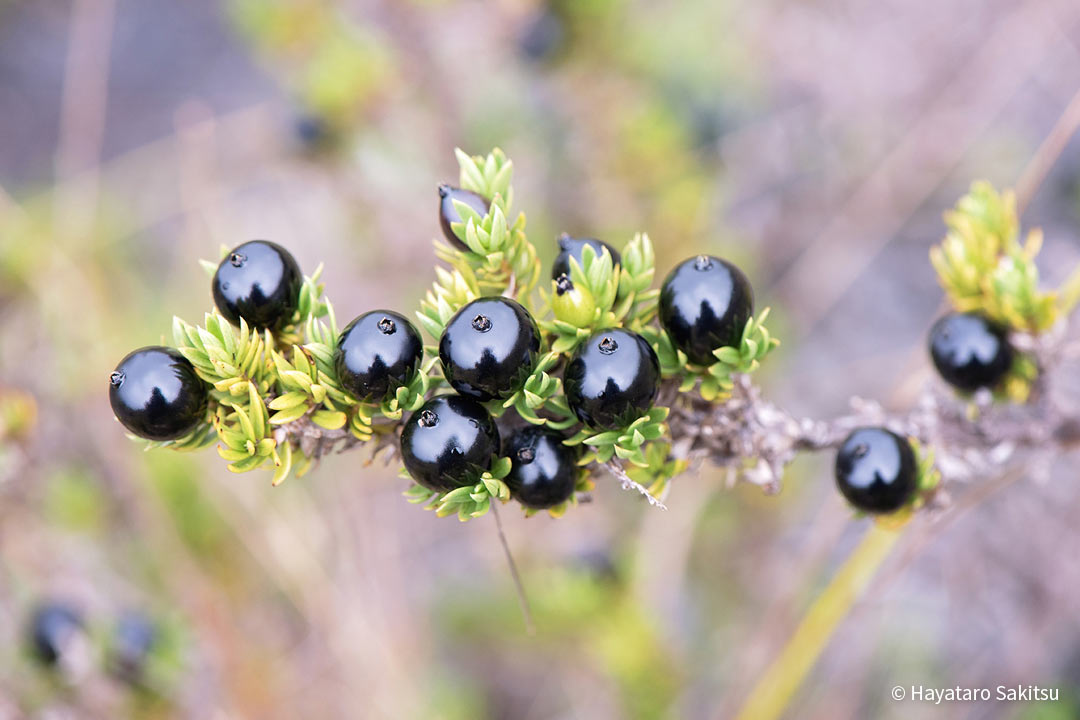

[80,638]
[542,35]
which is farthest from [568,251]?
[542,35]

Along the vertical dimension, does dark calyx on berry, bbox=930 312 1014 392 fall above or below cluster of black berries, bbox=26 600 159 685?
above

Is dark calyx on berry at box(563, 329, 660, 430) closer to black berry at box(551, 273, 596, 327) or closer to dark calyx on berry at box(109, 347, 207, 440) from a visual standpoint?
black berry at box(551, 273, 596, 327)

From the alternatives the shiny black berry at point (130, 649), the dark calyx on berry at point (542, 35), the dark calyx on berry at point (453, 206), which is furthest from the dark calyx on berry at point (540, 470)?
the dark calyx on berry at point (542, 35)

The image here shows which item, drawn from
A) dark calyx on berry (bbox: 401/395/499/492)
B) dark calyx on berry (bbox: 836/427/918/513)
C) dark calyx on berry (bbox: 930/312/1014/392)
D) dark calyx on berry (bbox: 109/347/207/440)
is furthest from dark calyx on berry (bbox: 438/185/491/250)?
dark calyx on berry (bbox: 930/312/1014/392)

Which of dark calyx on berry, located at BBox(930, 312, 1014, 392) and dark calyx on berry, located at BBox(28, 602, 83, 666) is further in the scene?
dark calyx on berry, located at BBox(28, 602, 83, 666)

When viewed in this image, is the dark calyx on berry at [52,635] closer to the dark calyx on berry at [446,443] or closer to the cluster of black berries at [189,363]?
the cluster of black berries at [189,363]

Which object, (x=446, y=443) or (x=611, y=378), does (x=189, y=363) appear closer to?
(x=446, y=443)
